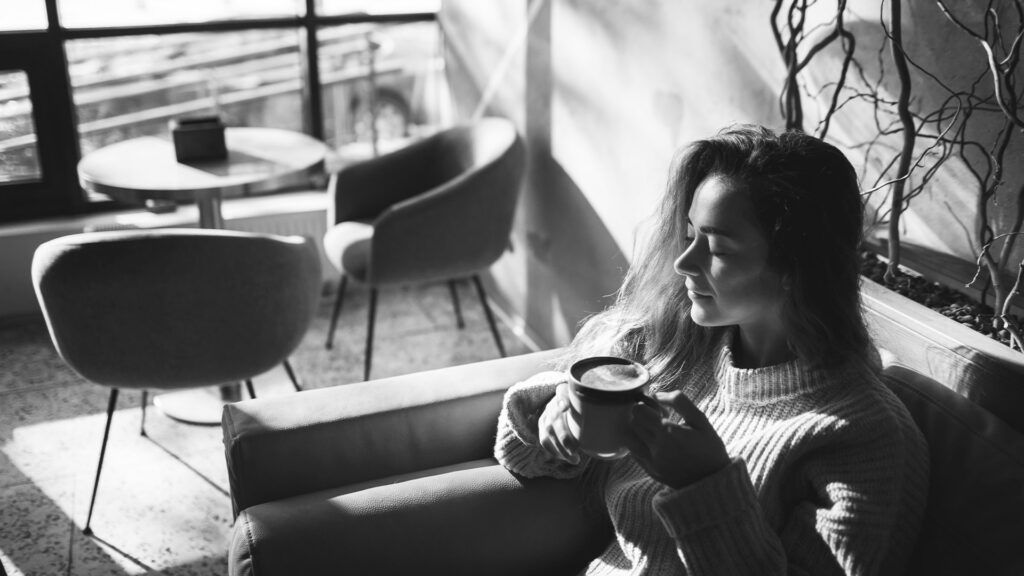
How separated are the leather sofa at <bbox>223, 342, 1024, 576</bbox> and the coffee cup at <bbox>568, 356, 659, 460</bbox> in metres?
0.38

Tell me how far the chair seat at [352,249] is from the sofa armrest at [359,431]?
133cm

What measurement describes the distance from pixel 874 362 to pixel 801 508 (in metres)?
0.24

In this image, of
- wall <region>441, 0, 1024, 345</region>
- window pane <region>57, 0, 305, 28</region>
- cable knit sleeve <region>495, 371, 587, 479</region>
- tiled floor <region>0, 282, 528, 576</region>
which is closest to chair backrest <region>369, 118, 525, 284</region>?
wall <region>441, 0, 1024, 345</region>

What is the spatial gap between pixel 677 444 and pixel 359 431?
2.12 ft

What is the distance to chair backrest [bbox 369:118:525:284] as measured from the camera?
9.48 ft

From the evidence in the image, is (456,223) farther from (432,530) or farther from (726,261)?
(726,261)

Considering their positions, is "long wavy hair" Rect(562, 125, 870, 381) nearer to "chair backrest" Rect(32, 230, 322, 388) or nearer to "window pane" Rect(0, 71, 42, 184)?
"chair backrest" Rect(32, 230, 322, 388)

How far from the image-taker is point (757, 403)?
4.20ft

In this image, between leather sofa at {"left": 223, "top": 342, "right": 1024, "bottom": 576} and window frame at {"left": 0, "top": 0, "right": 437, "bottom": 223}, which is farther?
window frame at {"left": 0, "top": 0, "right": 437, "bottom": 223}

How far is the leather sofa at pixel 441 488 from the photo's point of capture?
44.5 inches

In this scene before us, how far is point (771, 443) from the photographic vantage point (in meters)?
1.21

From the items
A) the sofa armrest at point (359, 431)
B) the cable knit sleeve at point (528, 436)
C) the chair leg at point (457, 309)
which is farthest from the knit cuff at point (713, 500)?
the chair leg at point (457, 309)

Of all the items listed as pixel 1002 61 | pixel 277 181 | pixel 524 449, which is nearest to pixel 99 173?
pixel 277 181

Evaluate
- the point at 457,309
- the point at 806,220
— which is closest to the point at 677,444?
the point at 806,220
